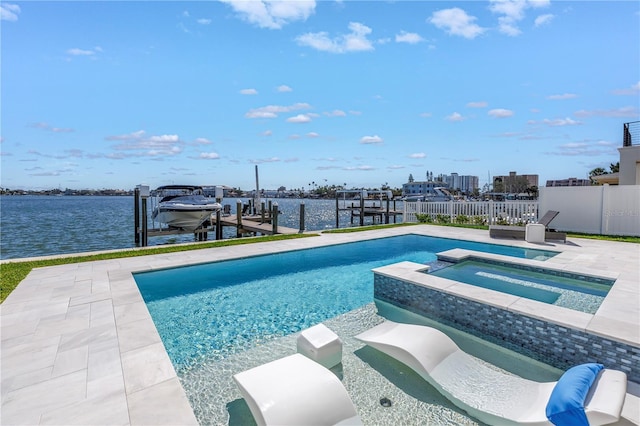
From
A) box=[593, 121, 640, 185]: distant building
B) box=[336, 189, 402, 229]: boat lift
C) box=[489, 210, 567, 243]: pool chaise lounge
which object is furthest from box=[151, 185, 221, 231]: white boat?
box=[593, 121, 640, 185]: distant building

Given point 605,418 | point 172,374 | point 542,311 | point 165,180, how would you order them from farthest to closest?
point 165,180
point 542,311
point 172,374
point 605,418

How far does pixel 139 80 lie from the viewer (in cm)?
1197

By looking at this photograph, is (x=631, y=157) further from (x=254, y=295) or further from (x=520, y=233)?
(x=254, y=295)

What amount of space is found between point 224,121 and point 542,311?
19494 millimetres

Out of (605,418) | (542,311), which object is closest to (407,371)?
(605,418)

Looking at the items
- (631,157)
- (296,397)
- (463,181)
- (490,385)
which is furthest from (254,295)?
(463,181)

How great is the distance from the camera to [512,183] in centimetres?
7119

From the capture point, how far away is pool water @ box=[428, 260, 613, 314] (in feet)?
A: 16.2

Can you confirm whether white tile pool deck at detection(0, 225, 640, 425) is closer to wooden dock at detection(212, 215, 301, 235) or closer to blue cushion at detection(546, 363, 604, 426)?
blue cushion at detection(546, 363, 604, 426)

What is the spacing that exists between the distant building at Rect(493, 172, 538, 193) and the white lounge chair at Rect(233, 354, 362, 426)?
7839 cm

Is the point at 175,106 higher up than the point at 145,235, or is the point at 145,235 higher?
the point at 175,106

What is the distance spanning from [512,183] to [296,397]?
8231 centimetres

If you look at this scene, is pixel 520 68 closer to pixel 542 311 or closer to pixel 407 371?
pixel 542 311

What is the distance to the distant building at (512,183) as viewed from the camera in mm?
69594
